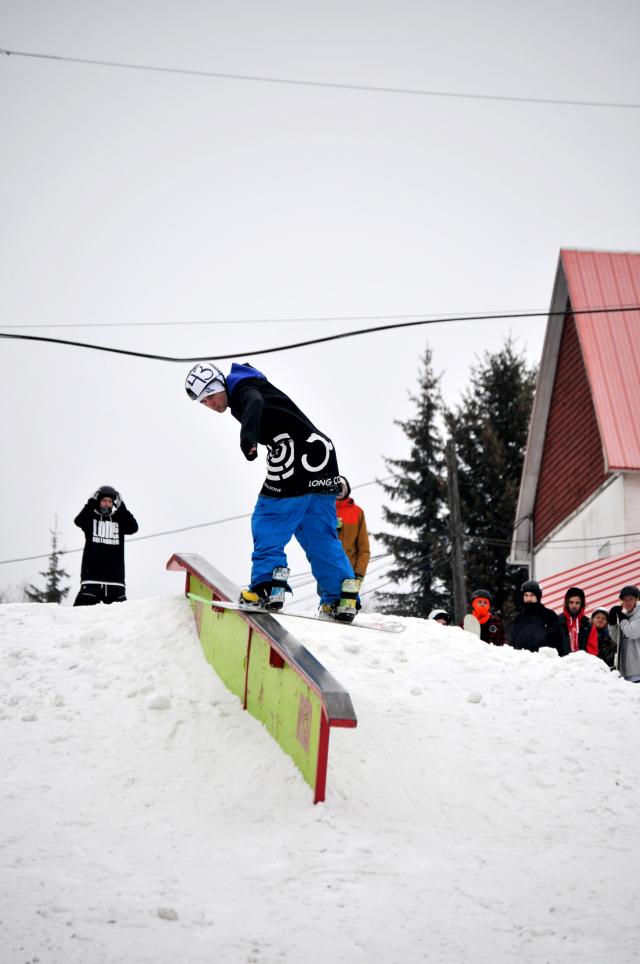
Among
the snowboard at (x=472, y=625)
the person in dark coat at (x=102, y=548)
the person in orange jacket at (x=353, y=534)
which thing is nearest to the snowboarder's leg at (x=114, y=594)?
the person in dark coat at (x=102, y=548)

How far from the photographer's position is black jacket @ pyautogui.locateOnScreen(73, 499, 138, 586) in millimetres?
9930

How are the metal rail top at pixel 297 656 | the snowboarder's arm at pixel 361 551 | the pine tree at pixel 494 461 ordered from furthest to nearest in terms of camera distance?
1. the pine tree at pixel 494 461
2. the snowboarder's arm at pixel 361 551
3. the metal rail top at pixel 297 656

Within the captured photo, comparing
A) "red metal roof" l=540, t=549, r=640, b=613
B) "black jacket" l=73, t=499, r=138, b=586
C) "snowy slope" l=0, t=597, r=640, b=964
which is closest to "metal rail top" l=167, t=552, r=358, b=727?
"snowy slope" l=0, t=597, r=640, b=964

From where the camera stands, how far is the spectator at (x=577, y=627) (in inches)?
368

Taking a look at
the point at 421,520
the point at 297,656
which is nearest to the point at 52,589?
the point at 421,520

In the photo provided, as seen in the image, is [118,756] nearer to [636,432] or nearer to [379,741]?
[379,741]

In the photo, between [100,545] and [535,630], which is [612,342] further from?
[100,545]

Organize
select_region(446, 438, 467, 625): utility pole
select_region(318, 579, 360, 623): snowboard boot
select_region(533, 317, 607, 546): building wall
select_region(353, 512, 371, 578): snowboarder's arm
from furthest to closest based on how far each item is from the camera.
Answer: select_region(446, 438, 467, 625): utility pole, select_region(533, 317, 607, 546): building wall, select_region(353, 512, 371, 578): snowboarder's arm, select_region(318, 579, 360, 623): snowboard boot

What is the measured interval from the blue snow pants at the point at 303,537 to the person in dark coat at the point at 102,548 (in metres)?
3.92

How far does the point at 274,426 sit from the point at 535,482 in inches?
722

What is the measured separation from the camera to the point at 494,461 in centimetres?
3594

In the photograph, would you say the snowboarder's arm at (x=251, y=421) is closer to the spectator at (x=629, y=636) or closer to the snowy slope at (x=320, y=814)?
the snowy slope at (x=320, y=814)

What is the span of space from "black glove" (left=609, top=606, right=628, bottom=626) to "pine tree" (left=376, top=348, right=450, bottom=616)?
79.3 ft

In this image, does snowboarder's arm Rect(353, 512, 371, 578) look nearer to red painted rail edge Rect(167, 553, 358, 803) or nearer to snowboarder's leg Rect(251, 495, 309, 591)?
red painted rail edge Rect(167, 553, 358, 803)
